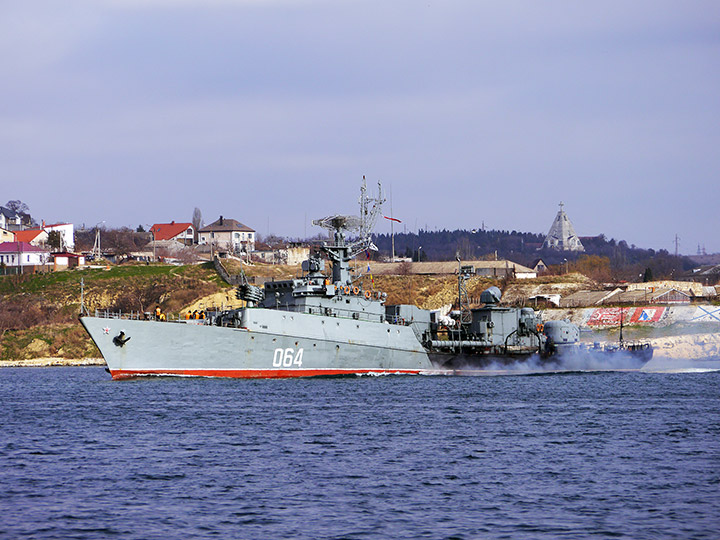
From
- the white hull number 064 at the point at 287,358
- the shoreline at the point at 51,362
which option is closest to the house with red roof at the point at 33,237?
the shoreline at the point at 51,362

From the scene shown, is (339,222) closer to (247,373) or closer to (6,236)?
(247,373)

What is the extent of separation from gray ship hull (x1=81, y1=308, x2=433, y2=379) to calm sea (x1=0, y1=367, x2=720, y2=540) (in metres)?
3.66

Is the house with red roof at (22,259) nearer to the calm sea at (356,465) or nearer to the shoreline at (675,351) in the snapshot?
the shoreline at (675,351)

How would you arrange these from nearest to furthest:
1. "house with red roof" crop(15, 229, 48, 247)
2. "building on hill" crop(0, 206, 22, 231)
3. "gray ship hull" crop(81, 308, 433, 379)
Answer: "gray ship hull" crop(81, 308, 433, 379), "house with red roof" crop(15, 229, 48, 247), "building on hill" crop(0, 206, 22, 231)

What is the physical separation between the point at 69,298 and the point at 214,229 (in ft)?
184

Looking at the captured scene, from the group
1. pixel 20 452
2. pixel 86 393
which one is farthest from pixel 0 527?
pixel 86 393

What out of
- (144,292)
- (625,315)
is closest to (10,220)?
(144,292)

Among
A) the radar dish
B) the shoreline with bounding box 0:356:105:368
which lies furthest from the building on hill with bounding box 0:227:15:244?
the radar dish

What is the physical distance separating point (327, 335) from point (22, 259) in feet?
267

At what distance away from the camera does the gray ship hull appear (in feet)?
148

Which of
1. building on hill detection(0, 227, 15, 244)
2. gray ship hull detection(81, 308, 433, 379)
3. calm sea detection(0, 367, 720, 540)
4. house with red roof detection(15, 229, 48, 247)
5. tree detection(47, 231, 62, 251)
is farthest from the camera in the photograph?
tree detection(47, 231, 62, 251)

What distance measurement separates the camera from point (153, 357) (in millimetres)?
45344

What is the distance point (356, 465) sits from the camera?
23953 mm

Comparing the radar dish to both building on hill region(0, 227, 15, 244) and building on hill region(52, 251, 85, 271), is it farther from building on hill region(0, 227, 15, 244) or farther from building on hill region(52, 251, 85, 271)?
building on hill region(0, 227, 15, 244)
